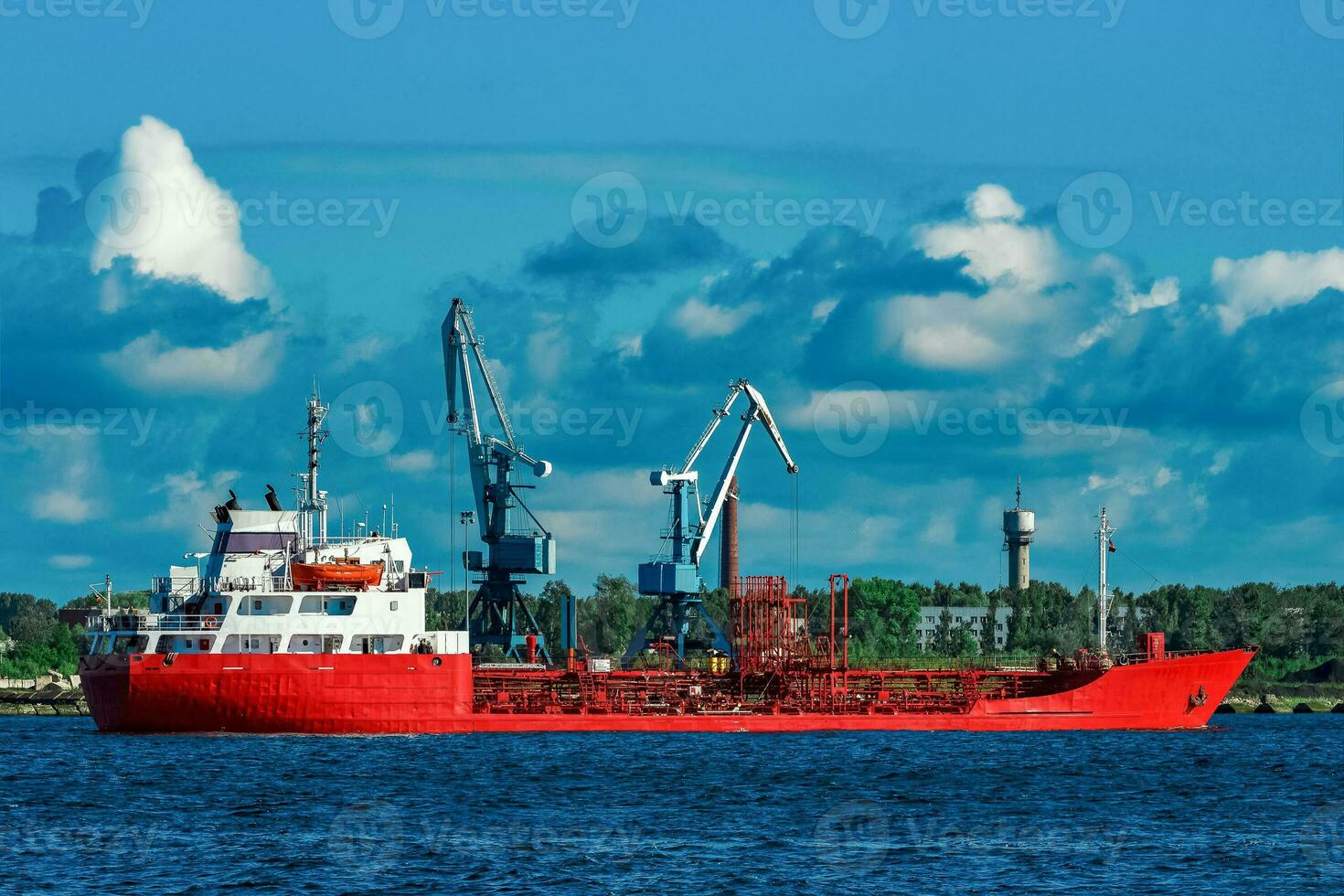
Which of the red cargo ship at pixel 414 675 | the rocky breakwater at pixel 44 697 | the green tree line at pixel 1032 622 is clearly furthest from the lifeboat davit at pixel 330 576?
the green tree line at pixel 1032 622

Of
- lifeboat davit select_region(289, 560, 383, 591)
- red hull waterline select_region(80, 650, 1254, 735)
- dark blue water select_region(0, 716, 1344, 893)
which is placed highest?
lifeboat davit select_region(289, 560, 383, 591)

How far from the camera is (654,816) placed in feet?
166

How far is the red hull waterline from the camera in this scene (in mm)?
68188

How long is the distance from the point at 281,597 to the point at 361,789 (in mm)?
16418

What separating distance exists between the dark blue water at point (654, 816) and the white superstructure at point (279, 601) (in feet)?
11.8

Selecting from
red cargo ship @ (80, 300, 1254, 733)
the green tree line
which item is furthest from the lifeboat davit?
the green tree line

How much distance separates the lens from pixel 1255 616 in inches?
A: 6275

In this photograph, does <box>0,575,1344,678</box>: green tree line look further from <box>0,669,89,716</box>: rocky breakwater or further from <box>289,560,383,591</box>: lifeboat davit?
<box>289,560,383,591</box>: lifeboat davit

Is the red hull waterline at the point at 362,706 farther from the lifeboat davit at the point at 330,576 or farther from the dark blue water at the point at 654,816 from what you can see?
the lifeboat davit at the point at 330,576

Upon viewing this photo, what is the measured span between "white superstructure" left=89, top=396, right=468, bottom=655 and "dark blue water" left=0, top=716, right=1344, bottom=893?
3611mm

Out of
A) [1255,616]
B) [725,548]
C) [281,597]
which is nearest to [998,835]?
[281,597]

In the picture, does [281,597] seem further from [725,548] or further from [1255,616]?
[1255,616]

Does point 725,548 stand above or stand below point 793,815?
above

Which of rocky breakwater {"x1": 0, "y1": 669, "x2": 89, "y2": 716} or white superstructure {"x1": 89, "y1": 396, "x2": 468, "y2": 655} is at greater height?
white superstructure {"x1": 89, "y1": 396, "x2": 468, "y2": 655}
